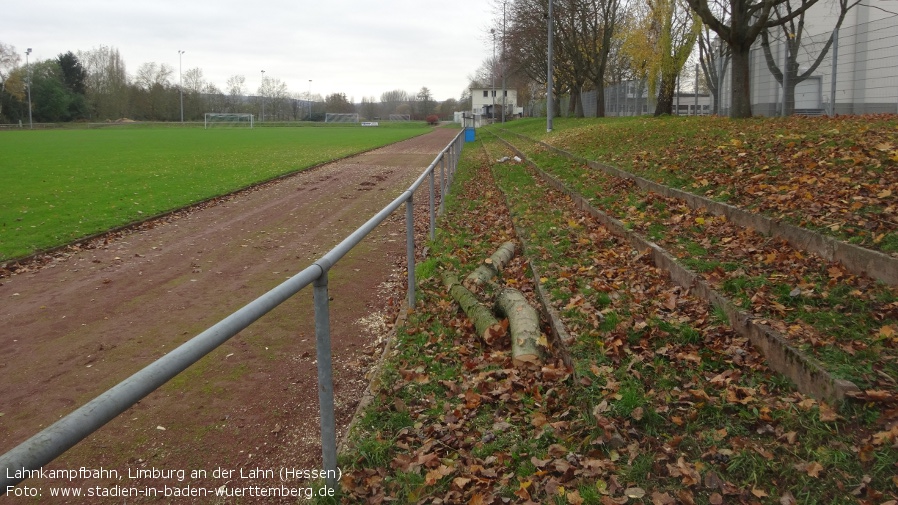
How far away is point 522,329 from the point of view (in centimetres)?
516

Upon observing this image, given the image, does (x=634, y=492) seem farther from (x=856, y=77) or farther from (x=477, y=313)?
(x=856, y=77)

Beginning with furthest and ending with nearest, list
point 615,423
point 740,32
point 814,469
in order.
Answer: point 740,32, point 615,423, point 814,469

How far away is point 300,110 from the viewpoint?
427ft

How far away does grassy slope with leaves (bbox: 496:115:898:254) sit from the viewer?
18.1 feet

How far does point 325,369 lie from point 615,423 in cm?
Answer: 166

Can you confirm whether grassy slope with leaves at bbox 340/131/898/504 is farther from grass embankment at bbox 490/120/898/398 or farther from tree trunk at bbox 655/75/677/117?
tree trunk at bbox 655/75/677/117

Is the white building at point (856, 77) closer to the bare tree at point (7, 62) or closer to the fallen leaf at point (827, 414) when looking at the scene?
the fallen leaf at point (827, 414)

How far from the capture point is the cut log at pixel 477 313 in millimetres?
5473

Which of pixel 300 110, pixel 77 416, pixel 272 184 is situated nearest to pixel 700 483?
pixel 77 416

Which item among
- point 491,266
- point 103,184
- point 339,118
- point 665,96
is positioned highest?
point 339,118

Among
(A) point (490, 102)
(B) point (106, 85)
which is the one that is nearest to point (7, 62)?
(B) point (106, 85)

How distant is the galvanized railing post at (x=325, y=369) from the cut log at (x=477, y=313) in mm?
2353

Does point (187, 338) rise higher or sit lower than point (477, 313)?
lower

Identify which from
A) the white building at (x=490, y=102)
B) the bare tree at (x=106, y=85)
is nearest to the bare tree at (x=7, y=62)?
the bare tree at (x=106, y=85)
